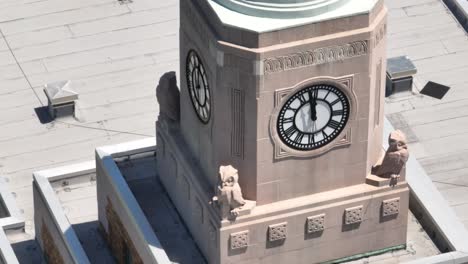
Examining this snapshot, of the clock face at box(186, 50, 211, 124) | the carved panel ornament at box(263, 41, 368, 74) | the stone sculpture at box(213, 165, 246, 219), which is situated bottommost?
the stone sculpture at box(213, 165, 246, 219)

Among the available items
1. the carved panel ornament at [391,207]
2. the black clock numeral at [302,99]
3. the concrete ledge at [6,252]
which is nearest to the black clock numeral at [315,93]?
the black clock numeral at [302,99]

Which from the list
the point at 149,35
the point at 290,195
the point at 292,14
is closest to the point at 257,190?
the point at 290,195

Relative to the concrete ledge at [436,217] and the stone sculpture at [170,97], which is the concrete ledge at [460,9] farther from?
the stone sculpture at [170,97]

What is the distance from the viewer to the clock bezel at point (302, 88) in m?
86.2

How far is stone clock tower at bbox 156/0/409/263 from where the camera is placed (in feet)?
281

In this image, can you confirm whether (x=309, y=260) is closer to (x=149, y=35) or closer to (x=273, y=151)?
(x=273, y=151)

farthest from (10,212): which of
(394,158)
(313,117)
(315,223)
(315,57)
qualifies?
(315,57)

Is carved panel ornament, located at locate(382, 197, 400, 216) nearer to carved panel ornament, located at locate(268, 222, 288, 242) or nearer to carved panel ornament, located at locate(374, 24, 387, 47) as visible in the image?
carved panel ornament, located at locate(268, 222, 288, 242)

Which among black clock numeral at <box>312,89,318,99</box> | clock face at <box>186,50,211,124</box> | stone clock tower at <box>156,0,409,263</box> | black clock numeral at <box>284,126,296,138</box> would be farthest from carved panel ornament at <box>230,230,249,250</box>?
black clock numeral at <box>312,89,318,99</box>

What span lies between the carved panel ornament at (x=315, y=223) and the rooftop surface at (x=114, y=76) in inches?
463

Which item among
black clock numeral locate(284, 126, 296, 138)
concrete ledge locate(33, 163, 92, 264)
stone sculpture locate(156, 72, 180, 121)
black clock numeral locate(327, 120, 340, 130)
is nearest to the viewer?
black clock numeral locate(284, 126, 296, 138)

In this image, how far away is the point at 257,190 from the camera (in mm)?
88438

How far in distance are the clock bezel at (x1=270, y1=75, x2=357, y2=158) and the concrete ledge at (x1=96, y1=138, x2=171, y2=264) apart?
623cm

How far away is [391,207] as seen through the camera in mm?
90875
